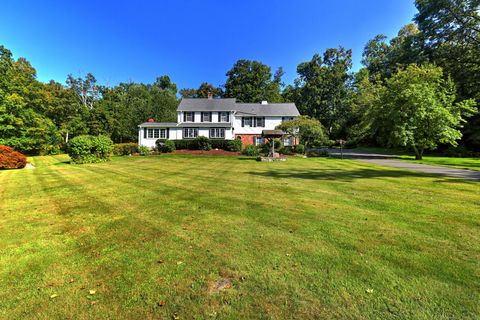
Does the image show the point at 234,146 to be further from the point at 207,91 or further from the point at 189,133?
the point at 207,91

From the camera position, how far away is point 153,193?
8.00 meters

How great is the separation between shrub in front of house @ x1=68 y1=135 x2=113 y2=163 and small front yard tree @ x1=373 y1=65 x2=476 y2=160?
86.9 feet

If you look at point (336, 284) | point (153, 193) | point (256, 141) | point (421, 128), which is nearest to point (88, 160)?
point (153, 193)

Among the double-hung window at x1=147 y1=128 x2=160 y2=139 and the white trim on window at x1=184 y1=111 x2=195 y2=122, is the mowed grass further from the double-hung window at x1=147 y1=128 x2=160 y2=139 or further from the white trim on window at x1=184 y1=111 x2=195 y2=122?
the white trim on window at x1=184 y1=111 x2=195 y2=122

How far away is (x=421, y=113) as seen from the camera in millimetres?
22906

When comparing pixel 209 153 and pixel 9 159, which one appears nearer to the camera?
pixel 9 159

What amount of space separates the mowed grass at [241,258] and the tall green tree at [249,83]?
52.8 m

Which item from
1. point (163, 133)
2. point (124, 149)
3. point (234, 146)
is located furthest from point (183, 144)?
point (124, 149)

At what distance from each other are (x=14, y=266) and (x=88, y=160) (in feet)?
59.4

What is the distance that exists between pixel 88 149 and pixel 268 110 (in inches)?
1035

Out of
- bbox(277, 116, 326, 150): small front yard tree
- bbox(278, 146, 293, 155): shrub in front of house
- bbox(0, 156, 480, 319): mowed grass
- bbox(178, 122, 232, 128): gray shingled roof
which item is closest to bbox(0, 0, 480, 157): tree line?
bbox(277, 116, 326, 150): small front yard tree

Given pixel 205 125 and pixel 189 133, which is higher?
pixel 205 125

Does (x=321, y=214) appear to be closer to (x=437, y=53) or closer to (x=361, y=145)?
(x=437, y=53)

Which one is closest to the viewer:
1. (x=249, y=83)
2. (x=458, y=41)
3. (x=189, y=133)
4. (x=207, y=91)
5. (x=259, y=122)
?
(x=458, y=41)
